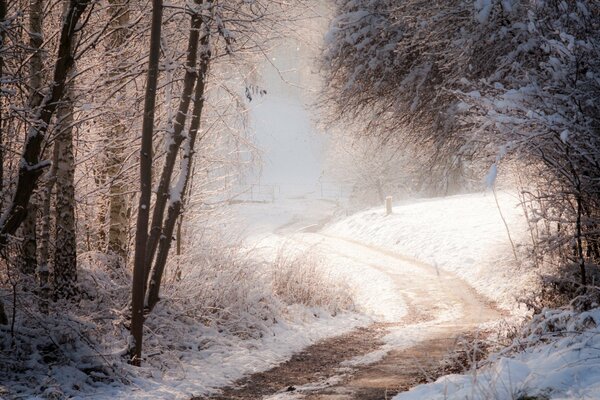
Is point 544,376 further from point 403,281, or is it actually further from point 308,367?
point 403,281

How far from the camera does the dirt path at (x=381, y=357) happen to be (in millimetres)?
6180

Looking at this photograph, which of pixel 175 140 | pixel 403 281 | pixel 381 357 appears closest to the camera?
pixel 175 140

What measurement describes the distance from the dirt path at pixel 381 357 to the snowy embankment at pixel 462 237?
3.32 ft

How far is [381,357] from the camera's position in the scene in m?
8.12

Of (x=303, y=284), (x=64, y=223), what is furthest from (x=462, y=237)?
(x=64, y=223)

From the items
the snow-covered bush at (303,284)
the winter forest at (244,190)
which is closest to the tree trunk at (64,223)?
the winter forest at (244,190)

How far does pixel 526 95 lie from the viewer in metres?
6.62

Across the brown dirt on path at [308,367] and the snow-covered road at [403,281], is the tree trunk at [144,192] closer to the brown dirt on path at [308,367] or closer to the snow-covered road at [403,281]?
the brown dirt on path at [308,367]

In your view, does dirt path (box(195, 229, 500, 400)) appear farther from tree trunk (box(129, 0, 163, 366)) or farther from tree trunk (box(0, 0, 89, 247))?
tree trunk (box(0, 0, 89, 247))

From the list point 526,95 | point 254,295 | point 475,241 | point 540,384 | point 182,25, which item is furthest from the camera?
point 475,241

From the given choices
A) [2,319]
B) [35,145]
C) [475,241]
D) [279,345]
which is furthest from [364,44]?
[475,241]

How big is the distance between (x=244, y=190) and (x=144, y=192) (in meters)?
3.72

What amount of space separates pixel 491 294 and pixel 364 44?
8.25 meters

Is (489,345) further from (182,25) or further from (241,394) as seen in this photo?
(182,25)
